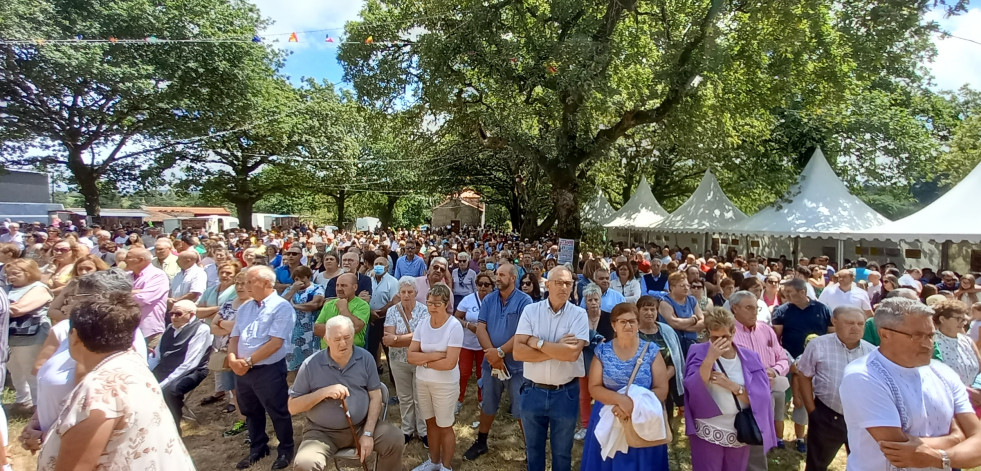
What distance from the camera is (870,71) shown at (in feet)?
37.8

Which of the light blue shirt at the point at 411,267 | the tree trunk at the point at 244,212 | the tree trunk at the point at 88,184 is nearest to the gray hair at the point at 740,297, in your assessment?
the light blue shirt at the point at 411,267

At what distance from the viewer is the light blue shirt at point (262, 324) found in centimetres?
386

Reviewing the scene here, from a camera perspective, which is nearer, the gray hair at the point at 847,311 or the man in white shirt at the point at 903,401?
the man in white shirt at the point at 903,401

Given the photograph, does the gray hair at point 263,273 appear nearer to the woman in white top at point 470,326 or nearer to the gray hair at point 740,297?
the woman in white top at point 470,326

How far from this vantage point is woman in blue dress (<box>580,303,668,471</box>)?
2.95 m

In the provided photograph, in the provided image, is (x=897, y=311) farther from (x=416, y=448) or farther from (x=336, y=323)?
(x=416, y=448)

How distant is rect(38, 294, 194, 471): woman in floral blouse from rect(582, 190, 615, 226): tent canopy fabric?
68.8 feet

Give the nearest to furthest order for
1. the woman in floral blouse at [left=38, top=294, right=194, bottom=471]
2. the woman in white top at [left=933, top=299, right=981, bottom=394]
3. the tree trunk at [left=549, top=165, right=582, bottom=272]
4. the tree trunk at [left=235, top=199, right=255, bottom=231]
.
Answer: the woman in floral blouse at [left=38, top=294, right=194, bottom=471], the woman in white top at [left=933, top=299, right=981, bottom=394], the tree trunk at [left=549, top=165, right=582, bottom=272], the tree trunk at [left=235, top=199, right=255, bottom=231]

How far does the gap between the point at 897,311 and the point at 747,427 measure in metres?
1.14

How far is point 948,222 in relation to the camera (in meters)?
9.62

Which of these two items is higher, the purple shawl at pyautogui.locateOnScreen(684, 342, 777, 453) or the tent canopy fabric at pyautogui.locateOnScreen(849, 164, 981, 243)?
the tent canopy fabric at pyautogui.locateOnScreen(849, 164, 981, 243)

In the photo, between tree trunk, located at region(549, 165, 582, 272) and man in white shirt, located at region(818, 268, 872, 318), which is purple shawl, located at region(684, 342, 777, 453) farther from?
tree trunk, located at region(549, 165, 582, 272)

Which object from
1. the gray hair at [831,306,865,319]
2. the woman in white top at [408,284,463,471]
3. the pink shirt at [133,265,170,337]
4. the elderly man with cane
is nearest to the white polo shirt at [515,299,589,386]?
the woman in white top at [408,284,463,471]

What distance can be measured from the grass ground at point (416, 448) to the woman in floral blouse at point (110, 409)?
252 centimetres
